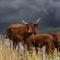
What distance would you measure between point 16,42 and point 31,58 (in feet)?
6.49

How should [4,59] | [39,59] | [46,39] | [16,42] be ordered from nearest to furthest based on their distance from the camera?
[4,59] < [39,59] < [16,42] < [46,39]

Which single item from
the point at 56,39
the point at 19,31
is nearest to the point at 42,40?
the point at 56,39

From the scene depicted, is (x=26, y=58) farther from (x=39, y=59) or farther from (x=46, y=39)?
(x=46, y=39)

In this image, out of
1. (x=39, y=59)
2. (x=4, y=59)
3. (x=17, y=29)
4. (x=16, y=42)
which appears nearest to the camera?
(x=4, y=59)

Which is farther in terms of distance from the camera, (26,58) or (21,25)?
(21,25)

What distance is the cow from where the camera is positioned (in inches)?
526

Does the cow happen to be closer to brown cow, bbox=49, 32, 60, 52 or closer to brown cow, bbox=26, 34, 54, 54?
brown cow, bbox=26, 34, 54, 54

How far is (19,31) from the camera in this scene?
560 inches

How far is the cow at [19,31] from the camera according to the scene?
1337 cm

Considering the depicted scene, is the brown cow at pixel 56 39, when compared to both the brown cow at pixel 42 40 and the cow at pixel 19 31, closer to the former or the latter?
the brown cow at pixel 42 40

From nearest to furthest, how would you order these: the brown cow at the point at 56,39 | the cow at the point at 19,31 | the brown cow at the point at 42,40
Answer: the cow at the point at 19,31 < the brown cow at the point at 42,40 < the brown cow at the point at 56,39

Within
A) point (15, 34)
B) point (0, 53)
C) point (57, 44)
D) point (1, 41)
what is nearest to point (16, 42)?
point (15, 34)

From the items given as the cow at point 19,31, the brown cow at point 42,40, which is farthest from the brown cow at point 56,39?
the cow at point 19,31

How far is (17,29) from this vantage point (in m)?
14.5
